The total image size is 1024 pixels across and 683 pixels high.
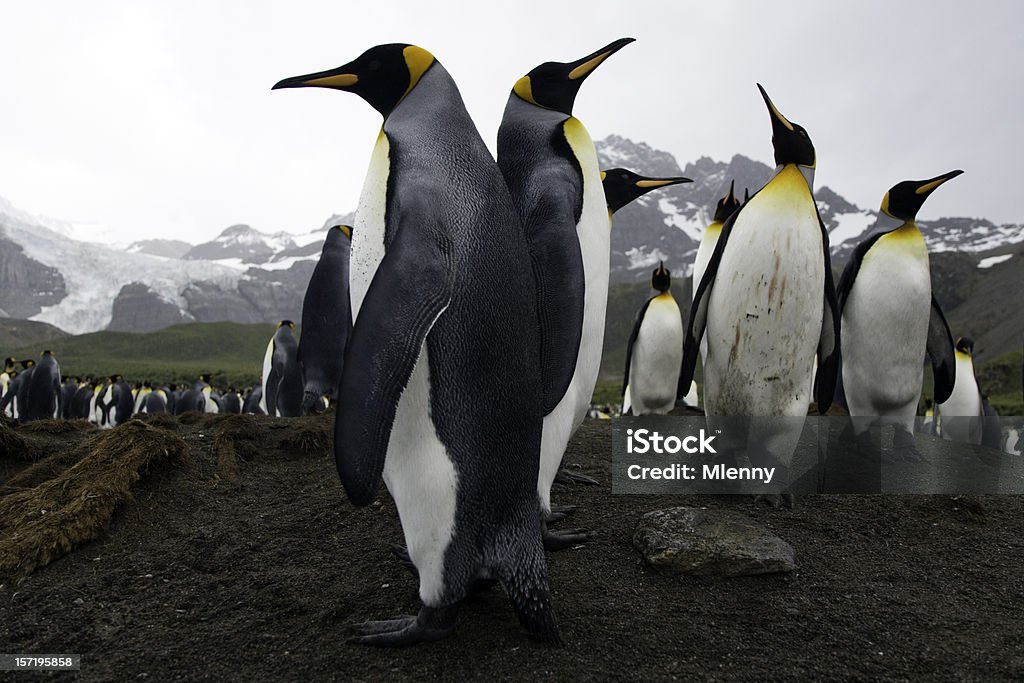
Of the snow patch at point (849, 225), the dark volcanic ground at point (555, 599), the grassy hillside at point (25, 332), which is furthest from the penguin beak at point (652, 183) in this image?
the snow patch at point (849, 225)

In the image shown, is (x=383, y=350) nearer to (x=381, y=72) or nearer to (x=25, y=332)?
(x=381, y=72)

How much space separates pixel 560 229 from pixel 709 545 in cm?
139

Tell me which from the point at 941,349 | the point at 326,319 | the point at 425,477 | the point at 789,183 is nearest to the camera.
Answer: the point at 425,477

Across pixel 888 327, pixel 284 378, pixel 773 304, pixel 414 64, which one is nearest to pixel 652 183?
pixel 773 304

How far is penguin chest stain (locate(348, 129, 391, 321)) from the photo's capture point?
2.25 metres

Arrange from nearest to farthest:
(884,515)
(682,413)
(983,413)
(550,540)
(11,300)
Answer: (550,540) → (884,515) → (682,413) → (983,413) → (11,300)

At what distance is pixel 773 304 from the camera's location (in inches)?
145

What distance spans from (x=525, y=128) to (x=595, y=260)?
27.0 inches

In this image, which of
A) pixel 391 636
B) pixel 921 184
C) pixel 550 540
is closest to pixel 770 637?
pixel 550 540

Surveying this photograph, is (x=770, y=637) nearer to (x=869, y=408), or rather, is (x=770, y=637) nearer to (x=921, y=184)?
(x=869, y=408)

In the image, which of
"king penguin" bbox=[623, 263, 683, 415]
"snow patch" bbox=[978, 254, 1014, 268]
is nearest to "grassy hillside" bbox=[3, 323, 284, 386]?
"king penguin" bbox=[623, 263, 683, 415]

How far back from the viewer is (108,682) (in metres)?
1.95

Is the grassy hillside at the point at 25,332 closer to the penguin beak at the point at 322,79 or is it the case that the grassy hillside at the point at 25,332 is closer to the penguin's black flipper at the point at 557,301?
the penguin beak at the point at 322,79

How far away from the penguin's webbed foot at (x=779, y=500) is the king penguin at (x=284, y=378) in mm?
7200
